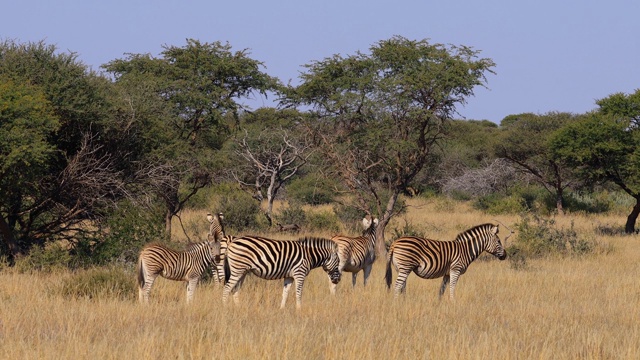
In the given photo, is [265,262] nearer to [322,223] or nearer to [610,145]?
[322,223]

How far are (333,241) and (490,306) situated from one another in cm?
255

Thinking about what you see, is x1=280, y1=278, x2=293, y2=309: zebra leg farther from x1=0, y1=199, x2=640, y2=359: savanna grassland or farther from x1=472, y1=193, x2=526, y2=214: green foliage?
x1=472, y1=193, x2=526, y2=214: green foliage

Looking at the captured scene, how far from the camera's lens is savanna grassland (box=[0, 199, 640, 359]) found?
795 cm

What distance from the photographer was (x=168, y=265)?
11852mm

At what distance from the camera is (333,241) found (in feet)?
41.7

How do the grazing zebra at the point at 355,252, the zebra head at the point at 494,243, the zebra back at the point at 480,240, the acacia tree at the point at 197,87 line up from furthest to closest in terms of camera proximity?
the acacia tree at the point at 197,87 → the zebra head at the point at 494,243 → the zebra back at the point at 480,240 → the grazing zebra at the point at 355,252

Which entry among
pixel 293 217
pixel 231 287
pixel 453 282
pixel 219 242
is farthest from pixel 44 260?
pixel 293 217

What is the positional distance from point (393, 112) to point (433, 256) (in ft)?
30.1

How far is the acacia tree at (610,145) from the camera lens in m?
28.3

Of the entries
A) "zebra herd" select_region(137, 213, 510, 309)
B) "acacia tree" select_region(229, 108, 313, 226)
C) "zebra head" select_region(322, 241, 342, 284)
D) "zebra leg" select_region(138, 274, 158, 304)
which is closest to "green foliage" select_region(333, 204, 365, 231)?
"acacia tree" select_region(229, 108, 313, 226)

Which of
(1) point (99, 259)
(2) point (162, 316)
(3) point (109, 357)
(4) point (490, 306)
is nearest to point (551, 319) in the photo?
(4) point (490, 306)

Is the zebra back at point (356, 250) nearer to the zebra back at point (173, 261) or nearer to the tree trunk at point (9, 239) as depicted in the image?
the zebra back at point (173, 261)

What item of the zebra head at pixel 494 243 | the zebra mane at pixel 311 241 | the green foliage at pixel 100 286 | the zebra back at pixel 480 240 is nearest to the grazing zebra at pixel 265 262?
the zebra mane at pixel 311 241

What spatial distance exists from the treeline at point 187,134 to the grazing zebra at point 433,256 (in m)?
6.25
